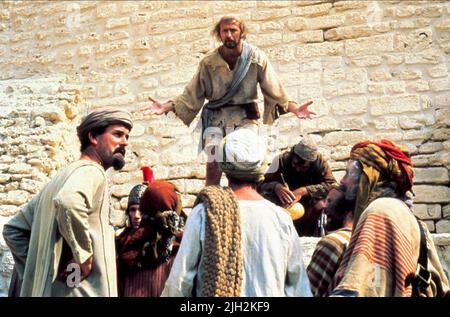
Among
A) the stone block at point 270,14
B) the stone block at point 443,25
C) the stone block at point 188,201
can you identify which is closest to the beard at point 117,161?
the stone block at point 188,201

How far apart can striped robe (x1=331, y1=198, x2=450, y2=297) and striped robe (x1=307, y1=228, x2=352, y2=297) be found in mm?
230

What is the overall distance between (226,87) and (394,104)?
2.63 meters

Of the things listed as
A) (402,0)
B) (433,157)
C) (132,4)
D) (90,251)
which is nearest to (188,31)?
(132,4)

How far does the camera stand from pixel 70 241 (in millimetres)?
5164

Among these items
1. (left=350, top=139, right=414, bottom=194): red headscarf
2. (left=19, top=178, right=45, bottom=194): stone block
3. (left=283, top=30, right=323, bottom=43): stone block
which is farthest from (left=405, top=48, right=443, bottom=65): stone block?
(left=350, top=139, right=414, bottom=194): red headscarf

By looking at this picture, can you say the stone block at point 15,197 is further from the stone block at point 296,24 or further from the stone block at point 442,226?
the stone block at point 442,226

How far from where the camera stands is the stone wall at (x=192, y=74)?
33.1 ft

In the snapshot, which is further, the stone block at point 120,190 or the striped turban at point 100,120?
the stone block at point 120,190

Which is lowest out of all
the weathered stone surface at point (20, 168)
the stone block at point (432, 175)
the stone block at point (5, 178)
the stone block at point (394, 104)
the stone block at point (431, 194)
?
the stone block at point (431, 194)

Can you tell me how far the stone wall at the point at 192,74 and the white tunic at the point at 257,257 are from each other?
4.79 metres

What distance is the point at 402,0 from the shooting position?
10906 mm

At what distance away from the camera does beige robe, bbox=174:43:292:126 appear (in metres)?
8.32
